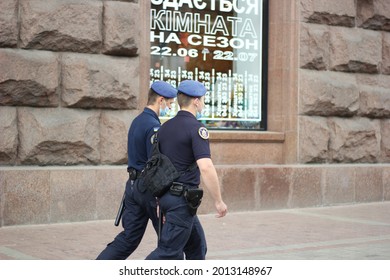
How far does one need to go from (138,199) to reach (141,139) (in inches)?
20.2

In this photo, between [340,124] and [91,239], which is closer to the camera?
[91,239]

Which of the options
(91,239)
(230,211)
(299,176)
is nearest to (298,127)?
(299,176)

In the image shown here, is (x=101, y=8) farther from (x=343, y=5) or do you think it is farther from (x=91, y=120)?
(x=343, y=5)

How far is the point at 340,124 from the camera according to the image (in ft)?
46.9

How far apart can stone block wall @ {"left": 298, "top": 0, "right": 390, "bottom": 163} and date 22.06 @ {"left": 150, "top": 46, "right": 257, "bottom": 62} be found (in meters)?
0.90

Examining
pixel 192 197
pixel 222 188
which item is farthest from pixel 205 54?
pixel 192 197

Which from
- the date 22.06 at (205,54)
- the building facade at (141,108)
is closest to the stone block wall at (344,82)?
the building facade at (141,108)

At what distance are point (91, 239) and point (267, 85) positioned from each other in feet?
16.6

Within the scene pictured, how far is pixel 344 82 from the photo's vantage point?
47.1 feet

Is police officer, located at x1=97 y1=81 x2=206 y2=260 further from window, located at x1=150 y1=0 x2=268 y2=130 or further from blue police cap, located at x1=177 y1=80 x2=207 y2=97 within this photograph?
window, located at x1=150 y1=0 x2=268 y2=130

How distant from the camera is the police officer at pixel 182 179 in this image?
6.77 meters

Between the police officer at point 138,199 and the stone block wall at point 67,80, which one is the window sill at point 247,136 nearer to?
the stone block wall at point 67,80
